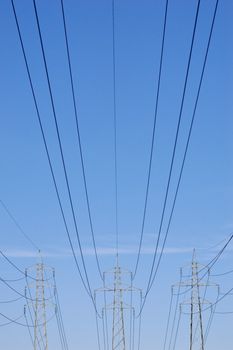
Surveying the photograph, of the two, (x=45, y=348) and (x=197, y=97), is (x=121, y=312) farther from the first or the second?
(x=197, y=97)

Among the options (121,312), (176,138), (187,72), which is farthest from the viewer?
(121,312)

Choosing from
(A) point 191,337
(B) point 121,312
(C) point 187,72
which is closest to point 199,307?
(A) point 191,337

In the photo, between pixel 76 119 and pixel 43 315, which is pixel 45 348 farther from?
pixel 76 119

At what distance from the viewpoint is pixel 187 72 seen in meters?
17.7

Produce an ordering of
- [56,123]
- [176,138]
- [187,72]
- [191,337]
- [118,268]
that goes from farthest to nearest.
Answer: [118,268] → [191,337] → [176,138] → [56,123] → [187,72]

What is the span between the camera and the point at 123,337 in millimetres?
59156

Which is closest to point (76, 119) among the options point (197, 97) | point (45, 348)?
point (197, 97)

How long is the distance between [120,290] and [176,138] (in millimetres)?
43510

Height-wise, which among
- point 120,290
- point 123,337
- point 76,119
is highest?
point 120,290

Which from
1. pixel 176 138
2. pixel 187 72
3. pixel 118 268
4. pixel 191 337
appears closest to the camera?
pixel 187 72

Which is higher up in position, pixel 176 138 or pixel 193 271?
pixel 193 271

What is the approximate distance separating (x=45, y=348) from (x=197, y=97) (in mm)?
41256

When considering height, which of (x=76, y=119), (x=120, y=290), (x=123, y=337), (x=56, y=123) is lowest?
(x=56, y=123)

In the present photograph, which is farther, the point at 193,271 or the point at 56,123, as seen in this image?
the point at 193,271
